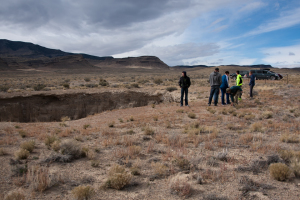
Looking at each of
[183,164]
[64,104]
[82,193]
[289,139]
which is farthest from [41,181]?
[64,104]

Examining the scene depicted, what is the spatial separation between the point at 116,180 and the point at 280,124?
6765mm

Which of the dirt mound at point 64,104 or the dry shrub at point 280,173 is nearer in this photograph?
the dry shrub at point 280,173

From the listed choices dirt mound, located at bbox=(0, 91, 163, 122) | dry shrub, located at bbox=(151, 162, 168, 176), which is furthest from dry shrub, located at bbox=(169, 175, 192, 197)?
dirt mound, located at bbox=(0, 91, 163, 122)

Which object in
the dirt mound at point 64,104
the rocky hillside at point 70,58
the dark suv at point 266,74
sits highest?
the rocky hillside at point 70,58

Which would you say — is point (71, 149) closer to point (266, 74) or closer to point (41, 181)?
point (41, 181)

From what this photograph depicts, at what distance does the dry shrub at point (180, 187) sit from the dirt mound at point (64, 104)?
44.6 feet

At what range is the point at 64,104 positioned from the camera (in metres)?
16.5

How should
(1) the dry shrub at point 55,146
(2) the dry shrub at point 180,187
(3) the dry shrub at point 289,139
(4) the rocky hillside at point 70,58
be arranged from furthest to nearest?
(4) the rocky hillside at point 70,58, (3) the dry shrub at point 289,139, (1) the dry shrub at point 55,146, (2) the dry shrub at point 180,187

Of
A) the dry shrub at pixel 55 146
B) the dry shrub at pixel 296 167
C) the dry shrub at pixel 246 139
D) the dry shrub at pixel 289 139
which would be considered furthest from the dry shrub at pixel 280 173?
the dry shrub at pixel 55 146

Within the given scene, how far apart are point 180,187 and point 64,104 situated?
49.7 feet

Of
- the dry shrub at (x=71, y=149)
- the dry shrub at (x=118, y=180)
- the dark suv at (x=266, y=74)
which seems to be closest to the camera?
Answer: the dry shrub at (x=118, y=180)

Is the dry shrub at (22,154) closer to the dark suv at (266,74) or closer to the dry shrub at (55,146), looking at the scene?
A: the dry shrub at (55,146)

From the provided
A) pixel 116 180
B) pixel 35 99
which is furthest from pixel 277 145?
pixel 35 99

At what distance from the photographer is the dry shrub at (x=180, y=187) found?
3.35 m
